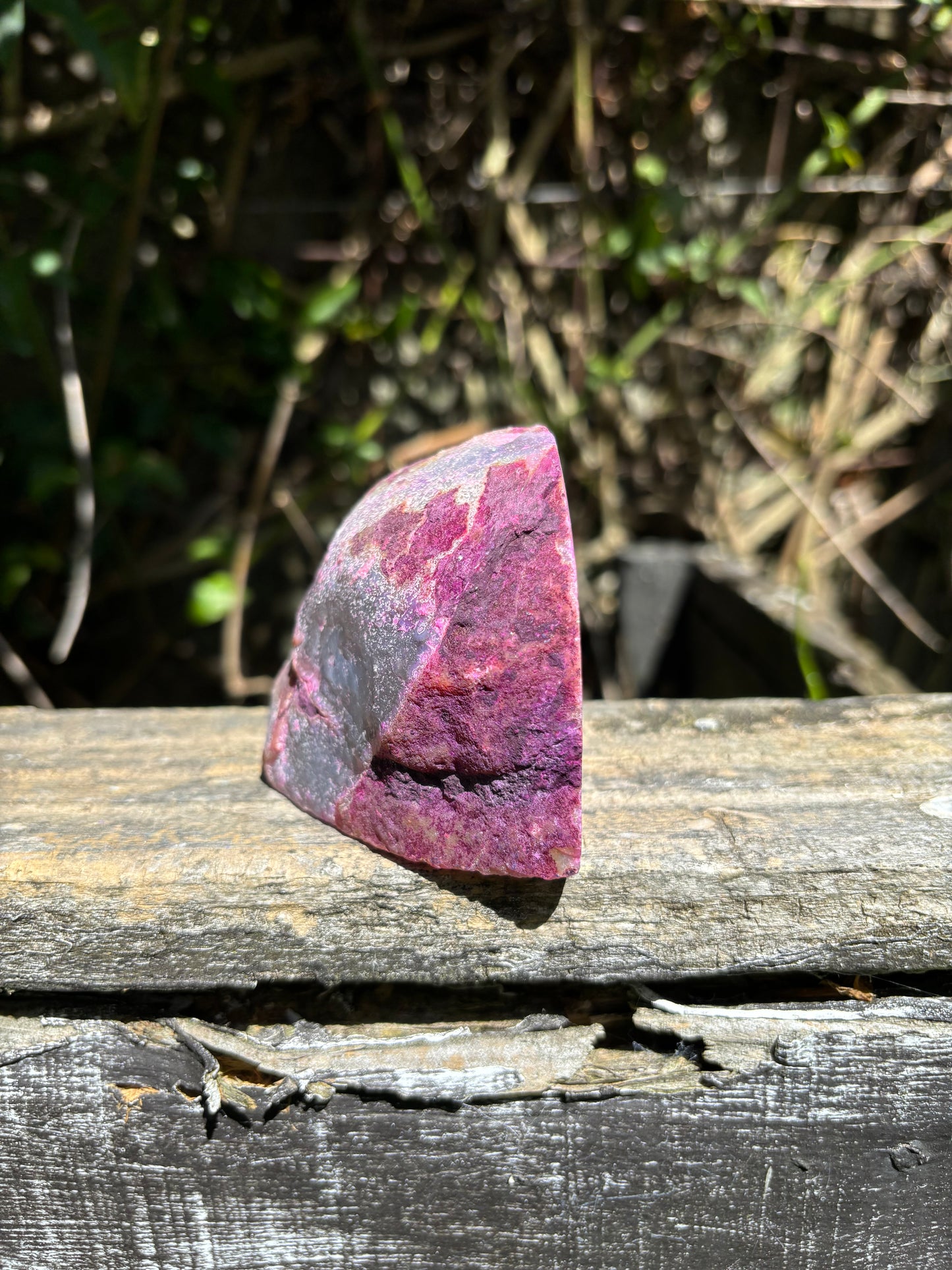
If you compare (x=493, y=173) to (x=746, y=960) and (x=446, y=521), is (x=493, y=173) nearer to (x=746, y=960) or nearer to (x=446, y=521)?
(x=446, y=521)

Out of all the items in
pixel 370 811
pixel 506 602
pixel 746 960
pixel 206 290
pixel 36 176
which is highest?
pixel 36 176

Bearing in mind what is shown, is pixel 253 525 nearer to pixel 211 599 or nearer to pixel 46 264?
pixel 211 599

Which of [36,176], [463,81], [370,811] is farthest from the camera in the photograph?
[463,81]

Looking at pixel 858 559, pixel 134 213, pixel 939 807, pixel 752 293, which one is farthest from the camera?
pixel 858 559

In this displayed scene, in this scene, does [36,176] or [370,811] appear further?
[36,176]

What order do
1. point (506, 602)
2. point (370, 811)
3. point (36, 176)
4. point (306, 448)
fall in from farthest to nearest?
point (306, 448)
point (36, 176)
point (370, 811)
point (506, 602)

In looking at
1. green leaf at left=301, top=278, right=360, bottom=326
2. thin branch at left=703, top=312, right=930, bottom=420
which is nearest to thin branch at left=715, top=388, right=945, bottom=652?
thin branch at left=703, top=312, right=930, bottom=420

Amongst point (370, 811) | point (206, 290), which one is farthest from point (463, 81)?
point (370, 811)

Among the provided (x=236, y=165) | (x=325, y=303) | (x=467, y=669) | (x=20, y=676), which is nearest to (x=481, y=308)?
(x=325, y=303)

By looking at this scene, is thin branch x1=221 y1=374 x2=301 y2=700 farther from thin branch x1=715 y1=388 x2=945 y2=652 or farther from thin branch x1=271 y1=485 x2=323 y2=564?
thin branch x1=715 y1=388 x2=945 y2=652
